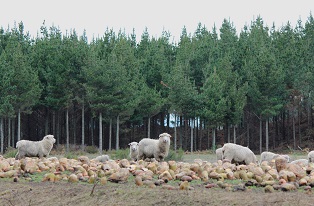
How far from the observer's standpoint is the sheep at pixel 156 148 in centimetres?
1812

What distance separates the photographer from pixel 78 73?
46188mm

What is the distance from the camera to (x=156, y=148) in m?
18.2

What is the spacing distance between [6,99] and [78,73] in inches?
337

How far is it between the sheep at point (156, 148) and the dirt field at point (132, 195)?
302 inches

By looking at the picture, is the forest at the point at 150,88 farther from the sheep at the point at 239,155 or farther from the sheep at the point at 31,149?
the sheep at the point at 239,155

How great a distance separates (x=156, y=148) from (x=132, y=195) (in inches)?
372

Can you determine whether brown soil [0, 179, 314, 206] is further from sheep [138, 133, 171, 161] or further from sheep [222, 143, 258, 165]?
sheep [138, 133, 171, 161]

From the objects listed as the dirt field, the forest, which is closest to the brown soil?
the dirt field

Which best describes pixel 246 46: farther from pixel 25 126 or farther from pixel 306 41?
pixel 25 126

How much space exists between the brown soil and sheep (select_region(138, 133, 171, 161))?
7802 mm

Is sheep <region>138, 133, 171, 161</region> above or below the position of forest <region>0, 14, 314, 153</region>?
below

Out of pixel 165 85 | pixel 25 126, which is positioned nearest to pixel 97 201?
pixel 165 85

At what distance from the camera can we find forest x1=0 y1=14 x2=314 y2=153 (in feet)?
140

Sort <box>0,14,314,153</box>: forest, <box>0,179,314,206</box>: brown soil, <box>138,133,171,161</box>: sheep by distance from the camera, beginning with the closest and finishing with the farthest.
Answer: <box>0,179,314,206</box>: brown soil, <box>138,133,171,161</box>: sheep, <box>0,14,314,153</box>: forest
